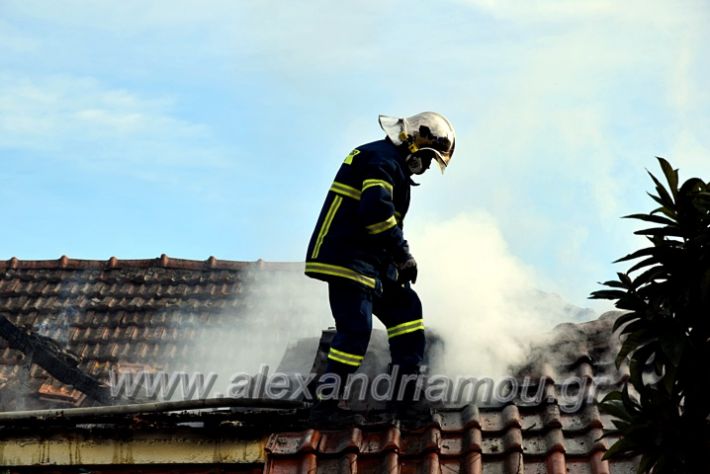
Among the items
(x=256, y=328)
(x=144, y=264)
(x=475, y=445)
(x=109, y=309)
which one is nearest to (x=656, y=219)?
(x=475, y=445)

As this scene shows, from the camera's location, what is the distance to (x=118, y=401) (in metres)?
8.48

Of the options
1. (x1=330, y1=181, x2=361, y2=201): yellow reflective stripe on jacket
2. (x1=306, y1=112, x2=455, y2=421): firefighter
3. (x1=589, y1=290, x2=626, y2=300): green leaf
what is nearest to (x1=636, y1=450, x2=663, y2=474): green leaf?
(x1=589, y1=290, x2=626, y2=300): green leaf

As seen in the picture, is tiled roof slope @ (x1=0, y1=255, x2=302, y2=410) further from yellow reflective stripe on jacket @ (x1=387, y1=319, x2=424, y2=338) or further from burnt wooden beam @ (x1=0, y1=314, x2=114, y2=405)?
yellow reflective stripe on jacket @ (x1=387, y1=319, x2=424, y2=338)

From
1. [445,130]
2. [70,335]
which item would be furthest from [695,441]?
[70,335]

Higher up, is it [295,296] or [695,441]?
[295,296]

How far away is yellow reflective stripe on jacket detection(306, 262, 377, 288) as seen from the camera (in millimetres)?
5918

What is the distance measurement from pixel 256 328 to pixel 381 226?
4.56 meters

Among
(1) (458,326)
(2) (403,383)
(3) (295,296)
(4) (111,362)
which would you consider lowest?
(2) (403,383)

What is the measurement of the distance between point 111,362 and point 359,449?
490cm

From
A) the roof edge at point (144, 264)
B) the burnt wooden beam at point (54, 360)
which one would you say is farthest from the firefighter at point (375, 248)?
the roof edge at point (144, 264)

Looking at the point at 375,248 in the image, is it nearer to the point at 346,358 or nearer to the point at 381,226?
the point at 381,226

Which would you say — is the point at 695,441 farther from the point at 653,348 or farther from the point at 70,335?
the point at 70,335

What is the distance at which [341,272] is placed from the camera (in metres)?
5.93

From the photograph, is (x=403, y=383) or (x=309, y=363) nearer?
(x=403, y=383)
